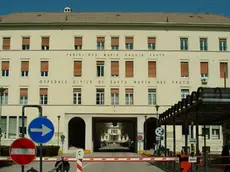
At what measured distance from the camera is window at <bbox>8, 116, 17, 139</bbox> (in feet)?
181

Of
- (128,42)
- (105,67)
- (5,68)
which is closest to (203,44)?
(128,42)

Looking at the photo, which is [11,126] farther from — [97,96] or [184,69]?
[184,69]

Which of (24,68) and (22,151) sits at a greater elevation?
(24,68)

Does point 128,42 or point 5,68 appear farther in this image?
point 128,42

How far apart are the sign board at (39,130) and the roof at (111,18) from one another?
46.4m

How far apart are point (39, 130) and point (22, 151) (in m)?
1.07

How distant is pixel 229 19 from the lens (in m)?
60.9

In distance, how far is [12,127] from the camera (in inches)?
2172

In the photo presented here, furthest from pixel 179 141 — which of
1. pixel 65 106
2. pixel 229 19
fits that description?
pixel 229 19

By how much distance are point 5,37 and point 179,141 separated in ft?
84.9

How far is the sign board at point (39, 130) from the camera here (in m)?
10.3

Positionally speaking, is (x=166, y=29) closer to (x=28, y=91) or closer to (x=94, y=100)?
(x=94, y=100)

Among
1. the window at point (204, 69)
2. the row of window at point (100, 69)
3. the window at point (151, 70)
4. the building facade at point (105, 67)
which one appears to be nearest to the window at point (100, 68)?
the row of window at point (100, 69)

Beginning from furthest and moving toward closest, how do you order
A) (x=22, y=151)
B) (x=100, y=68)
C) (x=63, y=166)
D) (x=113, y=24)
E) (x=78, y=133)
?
1. (x=78, y=133)
2. (x=113, y=24)
3. (x=100, y=68)
4. (x=63, y=166)
5. (x=22, y=151)
